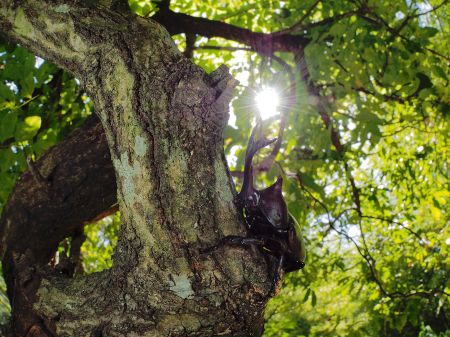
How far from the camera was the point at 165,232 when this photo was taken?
1374 millimetres

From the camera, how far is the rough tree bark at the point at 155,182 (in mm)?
1372

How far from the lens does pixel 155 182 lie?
4.51ft

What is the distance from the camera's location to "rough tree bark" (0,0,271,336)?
1372mm

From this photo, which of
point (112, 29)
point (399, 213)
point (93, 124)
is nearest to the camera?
point (112, 29)

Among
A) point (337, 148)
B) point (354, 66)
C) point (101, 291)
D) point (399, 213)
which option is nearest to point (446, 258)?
point (399, 213)

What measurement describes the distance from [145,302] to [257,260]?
0.34 meters

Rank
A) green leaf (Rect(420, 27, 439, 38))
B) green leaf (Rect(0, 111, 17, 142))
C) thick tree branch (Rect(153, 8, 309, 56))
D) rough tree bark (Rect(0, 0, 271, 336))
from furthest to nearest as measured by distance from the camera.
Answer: thick tree branch (Rect(153, 8, 309, 56)) → green leaf (Rect(420, 27, 439, 38)) → green leaf (Rect(0, 111, 17, 142)) → rough tree bark (Rect(0, 0, 271, 336))

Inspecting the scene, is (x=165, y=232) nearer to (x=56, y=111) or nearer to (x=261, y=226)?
(x=261, y=226)

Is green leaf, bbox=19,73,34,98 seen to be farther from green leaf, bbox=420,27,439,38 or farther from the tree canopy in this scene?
green leaf, bbox=420,27,439,38

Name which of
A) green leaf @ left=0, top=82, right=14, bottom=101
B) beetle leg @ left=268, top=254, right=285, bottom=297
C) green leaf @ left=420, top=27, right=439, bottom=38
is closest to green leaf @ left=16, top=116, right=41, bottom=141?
green leaf @ left=0, top=82, right=14, bottom=101

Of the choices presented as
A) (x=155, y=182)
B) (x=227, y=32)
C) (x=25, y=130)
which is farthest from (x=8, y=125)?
(x=227, y=32)

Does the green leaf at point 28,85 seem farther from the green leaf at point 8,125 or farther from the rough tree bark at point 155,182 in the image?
the rough tree bark at point 155,182

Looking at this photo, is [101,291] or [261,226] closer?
[261,226]

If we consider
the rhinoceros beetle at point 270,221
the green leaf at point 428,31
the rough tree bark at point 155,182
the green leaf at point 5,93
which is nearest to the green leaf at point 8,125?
the green leaf at point 5,93
